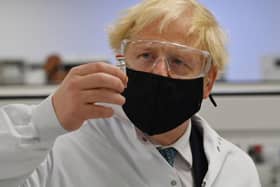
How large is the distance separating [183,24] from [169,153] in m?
0.39

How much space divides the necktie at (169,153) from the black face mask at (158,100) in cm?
13

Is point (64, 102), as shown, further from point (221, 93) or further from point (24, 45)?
point (24, 45)

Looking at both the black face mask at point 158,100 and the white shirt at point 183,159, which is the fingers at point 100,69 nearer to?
the black face mask at point 158,100

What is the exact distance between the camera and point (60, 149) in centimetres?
139

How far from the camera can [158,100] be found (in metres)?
1.23

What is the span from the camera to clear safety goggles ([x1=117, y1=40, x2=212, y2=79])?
1289 mm

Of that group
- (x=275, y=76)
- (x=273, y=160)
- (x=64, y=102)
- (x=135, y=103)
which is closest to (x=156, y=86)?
(x=135, y=103)

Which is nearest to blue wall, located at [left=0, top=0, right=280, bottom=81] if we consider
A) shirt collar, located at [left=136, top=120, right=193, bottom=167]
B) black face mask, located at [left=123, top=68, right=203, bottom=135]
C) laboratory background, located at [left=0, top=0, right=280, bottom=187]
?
laboratory background, located at [left=0, top=0, right=280, bottom=187]

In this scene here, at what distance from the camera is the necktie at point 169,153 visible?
55.3 inches

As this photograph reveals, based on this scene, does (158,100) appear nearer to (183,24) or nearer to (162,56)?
(162,56)

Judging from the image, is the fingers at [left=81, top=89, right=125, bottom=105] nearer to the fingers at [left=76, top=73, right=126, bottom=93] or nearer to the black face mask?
the fingers at [left=76, top=73, right=126, bottom=93]

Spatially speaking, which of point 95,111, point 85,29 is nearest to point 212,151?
point 95,111

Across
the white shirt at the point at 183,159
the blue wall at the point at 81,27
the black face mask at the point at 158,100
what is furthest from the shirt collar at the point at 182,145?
the blue wall at the point at 81,27

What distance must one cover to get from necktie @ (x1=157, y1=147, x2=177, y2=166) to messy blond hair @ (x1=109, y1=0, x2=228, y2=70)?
0.29 m
